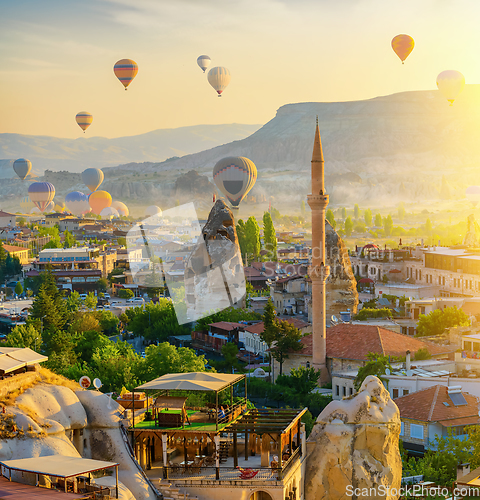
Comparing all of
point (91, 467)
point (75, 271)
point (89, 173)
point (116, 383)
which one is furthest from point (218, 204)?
point (89, 173)

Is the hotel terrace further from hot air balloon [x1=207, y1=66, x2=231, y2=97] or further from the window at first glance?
hot air balloon [x1=207, y1=66, x2=231, y2=97]

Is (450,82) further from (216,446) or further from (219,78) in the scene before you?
(216,446)

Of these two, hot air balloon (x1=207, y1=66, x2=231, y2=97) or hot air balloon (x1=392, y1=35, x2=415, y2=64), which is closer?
hot air balloon (x1=392, y1=35, x2=415, y2=64)

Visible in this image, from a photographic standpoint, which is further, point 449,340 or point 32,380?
point 449,340

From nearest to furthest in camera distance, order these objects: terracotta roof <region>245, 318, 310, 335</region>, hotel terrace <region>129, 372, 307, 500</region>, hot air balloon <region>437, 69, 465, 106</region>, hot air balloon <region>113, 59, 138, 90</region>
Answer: hotel terrace <region>129, 372, 307, 500</region> → terracotta roof <region>245, 318, 310, 335</region> → hot air balloon <region>113, 59, 138, 90</region> → hot air balloon <region>437, 69, 465, 106</region>

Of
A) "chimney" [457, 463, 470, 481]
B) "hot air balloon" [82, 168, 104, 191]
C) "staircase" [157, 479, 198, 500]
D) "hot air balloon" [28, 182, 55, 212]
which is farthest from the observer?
"hot air balloon" [82, 168, 104, 191]

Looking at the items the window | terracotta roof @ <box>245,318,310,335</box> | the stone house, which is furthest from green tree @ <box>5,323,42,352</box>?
the window

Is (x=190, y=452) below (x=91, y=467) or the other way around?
below

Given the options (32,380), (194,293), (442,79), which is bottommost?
(194,293)

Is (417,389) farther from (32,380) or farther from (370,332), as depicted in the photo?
(32,380)
